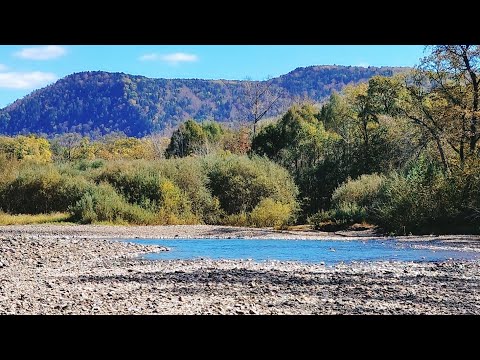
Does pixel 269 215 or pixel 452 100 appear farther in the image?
pixel 269 215

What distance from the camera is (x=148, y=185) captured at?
20.5 m

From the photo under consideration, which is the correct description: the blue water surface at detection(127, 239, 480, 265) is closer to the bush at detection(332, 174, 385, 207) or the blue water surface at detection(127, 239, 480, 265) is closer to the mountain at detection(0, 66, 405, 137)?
the bush at detection(332, 174, 385, 207)

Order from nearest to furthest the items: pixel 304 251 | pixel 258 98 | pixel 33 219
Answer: pixel 304 251
pixel 33 219
pixel 258 98

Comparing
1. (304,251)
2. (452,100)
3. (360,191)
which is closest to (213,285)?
(304,251)

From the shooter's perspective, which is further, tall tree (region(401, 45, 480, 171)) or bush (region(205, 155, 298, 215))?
bush (region(205, 155, 298, 215))

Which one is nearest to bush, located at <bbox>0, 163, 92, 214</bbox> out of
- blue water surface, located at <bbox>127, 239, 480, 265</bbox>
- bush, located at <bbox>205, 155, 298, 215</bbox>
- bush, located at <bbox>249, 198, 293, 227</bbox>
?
bush, located at <bbox>205, 155, 298, 215</bbox>

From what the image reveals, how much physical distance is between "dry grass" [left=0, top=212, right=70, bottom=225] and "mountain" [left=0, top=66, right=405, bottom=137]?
24702 millimetres

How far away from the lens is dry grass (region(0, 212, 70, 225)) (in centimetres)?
1956

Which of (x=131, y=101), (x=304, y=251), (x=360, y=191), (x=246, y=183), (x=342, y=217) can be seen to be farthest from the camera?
(x=131, y=101)

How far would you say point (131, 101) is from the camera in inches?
1799

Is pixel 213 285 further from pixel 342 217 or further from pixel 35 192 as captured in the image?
pixel 35 192

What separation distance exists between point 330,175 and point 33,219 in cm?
975

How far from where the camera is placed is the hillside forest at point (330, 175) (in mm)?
15883

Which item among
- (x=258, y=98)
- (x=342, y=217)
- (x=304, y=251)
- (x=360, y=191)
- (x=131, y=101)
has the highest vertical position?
(x=131, y=101)
